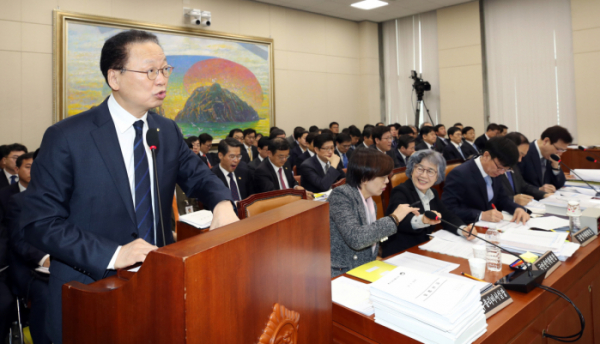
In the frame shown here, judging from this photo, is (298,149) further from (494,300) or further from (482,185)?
(494,300)

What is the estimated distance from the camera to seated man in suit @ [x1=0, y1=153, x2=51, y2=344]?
7.26 feet

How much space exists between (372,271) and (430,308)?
596 millimetres

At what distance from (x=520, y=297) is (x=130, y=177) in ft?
4.55

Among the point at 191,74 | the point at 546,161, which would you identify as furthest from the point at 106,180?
the point at 191,74

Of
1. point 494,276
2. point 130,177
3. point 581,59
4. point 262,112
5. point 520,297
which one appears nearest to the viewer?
point 130,177

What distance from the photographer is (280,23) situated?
830 centimetres

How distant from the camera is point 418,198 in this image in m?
2.49

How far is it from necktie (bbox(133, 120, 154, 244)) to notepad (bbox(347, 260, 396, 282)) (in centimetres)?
85

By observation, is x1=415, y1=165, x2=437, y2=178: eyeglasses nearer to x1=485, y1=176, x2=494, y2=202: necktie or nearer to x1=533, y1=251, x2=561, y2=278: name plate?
x1=485, y1=176, x2=494, y2=202: necktie

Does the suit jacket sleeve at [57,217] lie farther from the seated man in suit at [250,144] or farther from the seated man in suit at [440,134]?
the seated man in suit at [440,134]

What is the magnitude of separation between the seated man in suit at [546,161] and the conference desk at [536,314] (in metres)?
2.00

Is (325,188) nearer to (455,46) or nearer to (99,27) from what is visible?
(99,27)

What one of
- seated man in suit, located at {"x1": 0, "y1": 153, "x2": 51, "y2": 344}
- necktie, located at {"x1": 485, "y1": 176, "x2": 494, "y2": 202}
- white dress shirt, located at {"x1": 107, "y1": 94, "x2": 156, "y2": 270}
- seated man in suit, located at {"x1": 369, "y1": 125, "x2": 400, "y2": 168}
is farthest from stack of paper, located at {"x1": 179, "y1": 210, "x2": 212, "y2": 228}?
seated man in suit, located at {"x1": 369, "y1": 125, "x2": 400, "y2": 168}

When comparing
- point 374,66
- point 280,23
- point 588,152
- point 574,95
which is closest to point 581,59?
point 574,95
